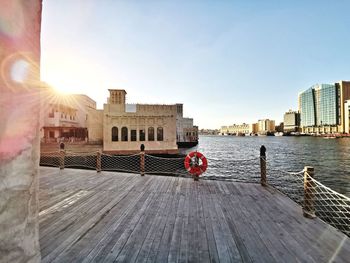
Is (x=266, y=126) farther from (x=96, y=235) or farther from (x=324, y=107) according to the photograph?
(x=96, y=235)

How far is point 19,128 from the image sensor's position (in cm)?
107

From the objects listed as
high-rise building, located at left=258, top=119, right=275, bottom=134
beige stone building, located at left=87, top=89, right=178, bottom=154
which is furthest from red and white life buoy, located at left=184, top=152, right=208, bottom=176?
high-rise building, located at left=258, top=119, right=275, bottom=134

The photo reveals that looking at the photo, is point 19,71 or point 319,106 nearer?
point 19,71

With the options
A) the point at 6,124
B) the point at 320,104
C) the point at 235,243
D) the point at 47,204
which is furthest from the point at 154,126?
the point at 320,104

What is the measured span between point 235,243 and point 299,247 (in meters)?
0.94

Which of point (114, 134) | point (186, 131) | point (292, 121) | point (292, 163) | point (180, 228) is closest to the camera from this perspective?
point (180, 228)

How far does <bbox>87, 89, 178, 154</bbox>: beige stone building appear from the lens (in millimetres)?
25730

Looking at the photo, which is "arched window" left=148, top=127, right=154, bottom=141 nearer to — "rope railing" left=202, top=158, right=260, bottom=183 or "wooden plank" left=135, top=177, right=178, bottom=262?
"rope railing" left=202, top=158, right=260, bottom=183

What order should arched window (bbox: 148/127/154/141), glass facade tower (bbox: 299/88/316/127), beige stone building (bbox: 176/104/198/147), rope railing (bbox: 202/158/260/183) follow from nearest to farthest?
rope railing (bbox: 202/158/260/183) → arched window (bbox: 148/127/154/141) → beige stone building (bbox: 176/104/198/147) → glass facade tower (bbox: 299/88/316/127)

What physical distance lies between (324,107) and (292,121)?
92.4 feet

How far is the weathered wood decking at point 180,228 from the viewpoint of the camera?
269cm

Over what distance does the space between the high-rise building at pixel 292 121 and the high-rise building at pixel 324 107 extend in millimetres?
7257

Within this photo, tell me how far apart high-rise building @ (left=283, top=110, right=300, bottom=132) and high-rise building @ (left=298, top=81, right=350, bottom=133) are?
7257 mm

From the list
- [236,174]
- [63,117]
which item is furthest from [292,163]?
[63,117]
